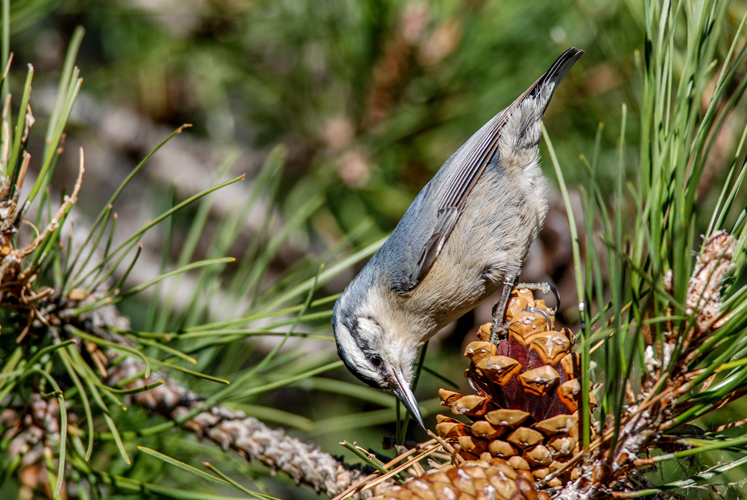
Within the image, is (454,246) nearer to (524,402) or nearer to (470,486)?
(524,402)

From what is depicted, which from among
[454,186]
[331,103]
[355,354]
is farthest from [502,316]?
[331,103]

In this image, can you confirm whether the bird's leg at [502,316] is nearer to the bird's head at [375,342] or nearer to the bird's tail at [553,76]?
the bird's head at [375,342]

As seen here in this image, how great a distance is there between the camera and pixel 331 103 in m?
2.22

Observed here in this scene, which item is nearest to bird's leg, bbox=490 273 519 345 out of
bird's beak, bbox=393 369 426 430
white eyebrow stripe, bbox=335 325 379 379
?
bird's beak, bbox=393 369 426 430

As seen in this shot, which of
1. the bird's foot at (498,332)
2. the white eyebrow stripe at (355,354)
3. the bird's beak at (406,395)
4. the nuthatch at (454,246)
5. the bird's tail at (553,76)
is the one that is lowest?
the bird's beak at (406,395)

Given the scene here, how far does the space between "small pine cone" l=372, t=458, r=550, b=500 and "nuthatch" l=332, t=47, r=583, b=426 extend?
33.6 inches

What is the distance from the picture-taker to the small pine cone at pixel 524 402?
82cm

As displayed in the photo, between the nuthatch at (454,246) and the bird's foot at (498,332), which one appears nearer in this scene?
the bird's foot at (498,332)

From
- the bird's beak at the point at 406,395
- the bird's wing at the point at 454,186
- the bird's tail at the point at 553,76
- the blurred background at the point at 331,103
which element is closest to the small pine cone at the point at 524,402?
the bird's beak at the point at 406,395

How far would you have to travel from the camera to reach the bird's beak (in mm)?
1308

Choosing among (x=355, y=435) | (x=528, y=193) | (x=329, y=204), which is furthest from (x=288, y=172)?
(x=355, y=435)

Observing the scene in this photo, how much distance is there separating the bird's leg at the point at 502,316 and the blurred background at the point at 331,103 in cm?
23

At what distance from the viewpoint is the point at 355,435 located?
2652mm

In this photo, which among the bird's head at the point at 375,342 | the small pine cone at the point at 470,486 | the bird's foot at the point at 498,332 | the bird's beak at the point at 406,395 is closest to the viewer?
the small pine cone at the point at 470,486
